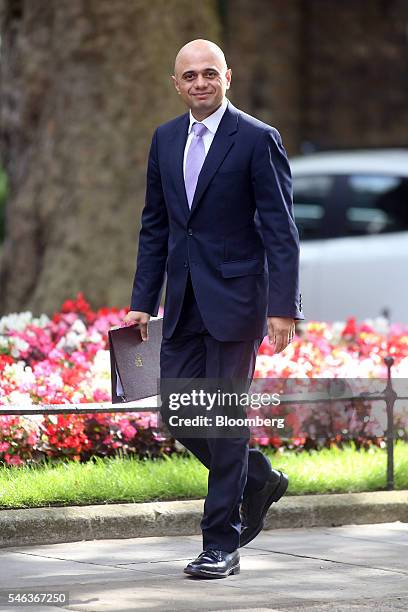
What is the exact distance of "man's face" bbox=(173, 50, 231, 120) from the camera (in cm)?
616

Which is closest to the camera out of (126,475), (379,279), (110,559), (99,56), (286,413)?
(110,559)

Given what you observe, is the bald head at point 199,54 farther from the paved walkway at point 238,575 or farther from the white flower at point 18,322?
the white flower at point 18,322

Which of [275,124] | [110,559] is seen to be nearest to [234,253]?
[110,559]

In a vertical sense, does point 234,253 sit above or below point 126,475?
above

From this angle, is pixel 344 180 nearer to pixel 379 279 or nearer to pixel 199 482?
pixel 379 279

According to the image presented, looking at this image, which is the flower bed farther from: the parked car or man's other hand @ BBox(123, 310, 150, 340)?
the parked car

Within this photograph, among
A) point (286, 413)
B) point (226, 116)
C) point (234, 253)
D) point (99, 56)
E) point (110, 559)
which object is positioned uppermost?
point (99, 56)

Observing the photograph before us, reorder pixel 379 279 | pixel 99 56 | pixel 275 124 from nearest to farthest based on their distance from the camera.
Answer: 1. pixel 99 56
2. pixel 379 279
3. pixel 275 124

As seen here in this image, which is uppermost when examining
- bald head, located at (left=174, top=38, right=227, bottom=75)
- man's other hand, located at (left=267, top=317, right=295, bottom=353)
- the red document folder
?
bald head, located at (left=174, top=38, right=227, bottom=75)

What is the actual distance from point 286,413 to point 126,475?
1.23m

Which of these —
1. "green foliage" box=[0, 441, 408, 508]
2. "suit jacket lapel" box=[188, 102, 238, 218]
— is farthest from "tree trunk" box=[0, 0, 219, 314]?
"suit jacket lapel" box=[188, 102, 238, 218]

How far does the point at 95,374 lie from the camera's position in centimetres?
858

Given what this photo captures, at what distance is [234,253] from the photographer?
→ 20.4 ft

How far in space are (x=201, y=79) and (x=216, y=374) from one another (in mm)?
1107
